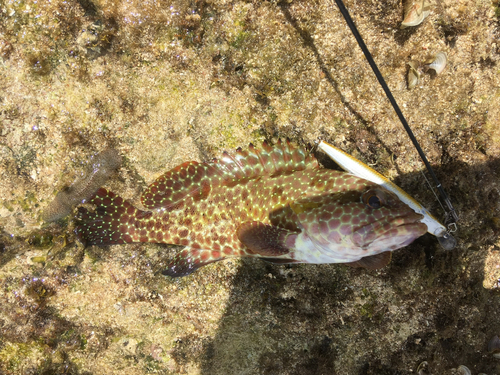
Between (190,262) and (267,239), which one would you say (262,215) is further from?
(190,262)

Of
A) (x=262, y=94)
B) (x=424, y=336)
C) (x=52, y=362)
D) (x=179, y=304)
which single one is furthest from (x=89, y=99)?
(x=424, y=336)

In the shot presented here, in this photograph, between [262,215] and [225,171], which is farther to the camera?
[225,171]

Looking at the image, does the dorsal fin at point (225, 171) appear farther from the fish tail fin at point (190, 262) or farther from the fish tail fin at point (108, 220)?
the fish tail fin at point (190, 262)

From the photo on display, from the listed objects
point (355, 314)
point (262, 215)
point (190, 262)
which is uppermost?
point (262, 215)

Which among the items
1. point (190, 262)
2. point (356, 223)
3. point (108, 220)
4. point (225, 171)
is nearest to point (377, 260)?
point (356, 223)

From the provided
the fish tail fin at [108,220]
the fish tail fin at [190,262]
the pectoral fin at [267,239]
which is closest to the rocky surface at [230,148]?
the fish tail fin at [108,220]

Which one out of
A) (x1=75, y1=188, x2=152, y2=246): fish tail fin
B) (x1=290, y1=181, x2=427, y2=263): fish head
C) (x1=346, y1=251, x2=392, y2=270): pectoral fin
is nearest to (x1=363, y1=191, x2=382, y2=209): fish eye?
(x1=290, y1=181, x2=427, y2=263): fish head

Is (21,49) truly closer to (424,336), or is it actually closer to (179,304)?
(179,304)
